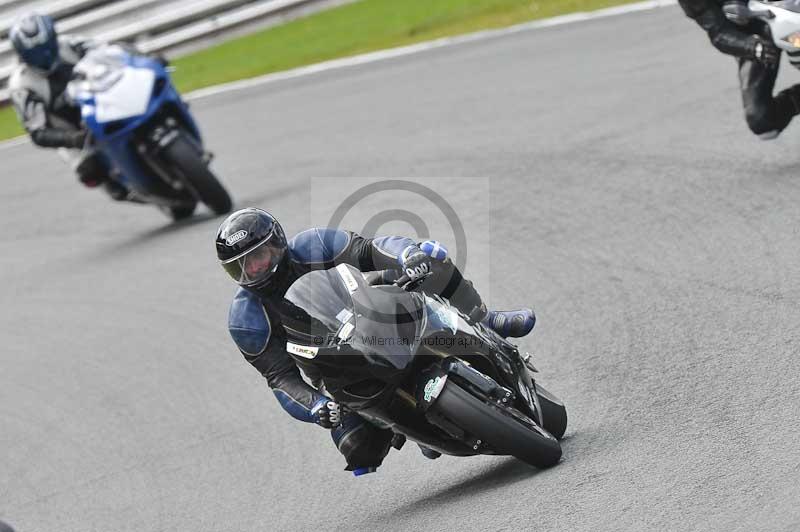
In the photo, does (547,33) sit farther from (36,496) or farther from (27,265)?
(36,496)

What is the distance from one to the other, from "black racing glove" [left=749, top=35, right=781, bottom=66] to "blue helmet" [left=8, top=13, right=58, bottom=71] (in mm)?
6028

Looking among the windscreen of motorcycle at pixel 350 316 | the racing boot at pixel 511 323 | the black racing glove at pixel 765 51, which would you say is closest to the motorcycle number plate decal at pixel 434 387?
the windscreen of motorcycle at pixel 350 316

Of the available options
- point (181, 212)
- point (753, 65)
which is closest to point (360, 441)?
point (753, 65)

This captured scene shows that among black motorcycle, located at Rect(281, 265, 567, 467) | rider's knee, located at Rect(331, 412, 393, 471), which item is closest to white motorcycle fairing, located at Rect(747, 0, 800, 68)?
black motorcycle, located at Rect(281, 265, 567, 467)

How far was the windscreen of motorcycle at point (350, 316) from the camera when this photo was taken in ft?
17.1

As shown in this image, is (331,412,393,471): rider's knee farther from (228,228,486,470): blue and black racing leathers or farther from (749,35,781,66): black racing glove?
(749,35,781,66): black racing glove

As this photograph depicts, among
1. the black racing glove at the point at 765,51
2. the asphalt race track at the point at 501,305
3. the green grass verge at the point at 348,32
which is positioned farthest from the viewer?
the green grass verge at the point at 348,32

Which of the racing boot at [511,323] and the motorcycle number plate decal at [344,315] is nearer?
the motorcycle number plate decal at [344,315]

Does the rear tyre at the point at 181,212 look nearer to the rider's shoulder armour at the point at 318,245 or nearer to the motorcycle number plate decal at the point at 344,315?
the rider's shoulder armour at the point at 318,245

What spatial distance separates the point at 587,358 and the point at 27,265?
268 inches

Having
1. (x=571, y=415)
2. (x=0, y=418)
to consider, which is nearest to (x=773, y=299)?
(x=571, y=415)

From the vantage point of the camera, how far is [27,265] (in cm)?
1220

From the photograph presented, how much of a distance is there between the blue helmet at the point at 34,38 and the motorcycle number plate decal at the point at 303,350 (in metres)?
7.23

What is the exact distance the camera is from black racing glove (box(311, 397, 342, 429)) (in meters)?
5.45
